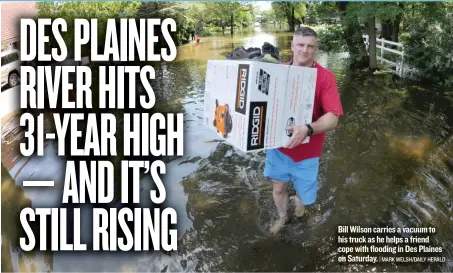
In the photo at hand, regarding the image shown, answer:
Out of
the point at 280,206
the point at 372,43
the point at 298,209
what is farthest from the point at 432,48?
the point at 280,206

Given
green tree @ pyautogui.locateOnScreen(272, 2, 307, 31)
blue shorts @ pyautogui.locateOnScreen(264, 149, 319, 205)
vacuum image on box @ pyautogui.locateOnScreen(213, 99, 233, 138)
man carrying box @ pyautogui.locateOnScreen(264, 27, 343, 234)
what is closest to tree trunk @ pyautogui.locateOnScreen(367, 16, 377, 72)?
man carrying box @ pyautogui.locateOnScreen(264, 27, 343, 234)

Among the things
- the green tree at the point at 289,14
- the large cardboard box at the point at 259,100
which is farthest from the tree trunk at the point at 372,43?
the green tree at the point at 289,14

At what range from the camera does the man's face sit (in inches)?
91.5

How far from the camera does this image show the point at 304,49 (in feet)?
7.67

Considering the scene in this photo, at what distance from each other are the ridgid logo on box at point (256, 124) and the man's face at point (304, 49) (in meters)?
0.41

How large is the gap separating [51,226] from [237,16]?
77.2 ft

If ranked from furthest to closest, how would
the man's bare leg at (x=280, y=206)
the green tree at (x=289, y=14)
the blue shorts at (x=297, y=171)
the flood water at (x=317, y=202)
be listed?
the green tree at (x=289, y=14) → the man's bare leg at (x=280, y=206) → the flood water at (x=317, y=202) → the blue shorts at (x=297, y=171)

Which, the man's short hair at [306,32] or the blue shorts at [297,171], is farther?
the blue shorts at [297,171]

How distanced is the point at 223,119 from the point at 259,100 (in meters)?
0.32

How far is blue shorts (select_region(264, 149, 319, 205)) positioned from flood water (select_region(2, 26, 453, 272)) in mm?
439

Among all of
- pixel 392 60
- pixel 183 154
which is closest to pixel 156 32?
pixel 183 154

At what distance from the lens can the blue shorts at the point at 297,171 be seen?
A: 8.91ft

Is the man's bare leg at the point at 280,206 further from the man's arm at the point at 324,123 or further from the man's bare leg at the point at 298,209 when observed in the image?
the man's arm at the point at 324,123

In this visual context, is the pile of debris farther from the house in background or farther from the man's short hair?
the house in background
